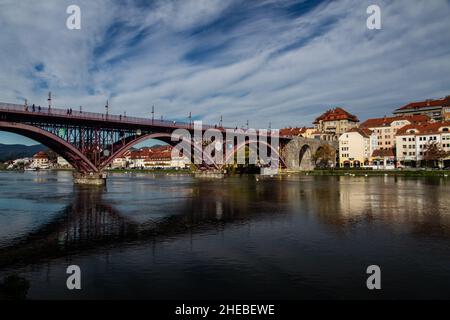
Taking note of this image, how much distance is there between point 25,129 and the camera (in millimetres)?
52688

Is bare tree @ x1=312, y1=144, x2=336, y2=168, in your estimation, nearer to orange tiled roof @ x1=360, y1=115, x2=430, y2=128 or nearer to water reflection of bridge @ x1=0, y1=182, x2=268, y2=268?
orange tiled roof @ x1=360, y1=115, x2=430, y2=128

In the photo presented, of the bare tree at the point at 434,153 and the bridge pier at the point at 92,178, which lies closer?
the bridge pier at the point at 92,178

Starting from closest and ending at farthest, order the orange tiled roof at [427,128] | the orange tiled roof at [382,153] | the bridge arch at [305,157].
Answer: the orange tiled roof at [427,128], the orange tiled roof at [382,153], the bridge arch at [305,157]

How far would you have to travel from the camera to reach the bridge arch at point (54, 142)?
52.4m

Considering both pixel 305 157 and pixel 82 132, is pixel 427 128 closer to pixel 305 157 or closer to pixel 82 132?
pixel 305 157

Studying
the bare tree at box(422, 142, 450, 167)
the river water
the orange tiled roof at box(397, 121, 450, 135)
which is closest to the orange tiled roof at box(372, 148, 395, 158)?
the orange tiled roof at box(397, 121, 450, 135)

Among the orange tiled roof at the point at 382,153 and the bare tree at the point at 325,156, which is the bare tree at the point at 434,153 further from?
the bare tree at the point at 325,156

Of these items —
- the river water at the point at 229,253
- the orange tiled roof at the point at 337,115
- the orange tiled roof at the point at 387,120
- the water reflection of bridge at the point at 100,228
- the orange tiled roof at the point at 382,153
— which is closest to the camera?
the river water at the point at 229,253

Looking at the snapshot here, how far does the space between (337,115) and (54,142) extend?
440 ft

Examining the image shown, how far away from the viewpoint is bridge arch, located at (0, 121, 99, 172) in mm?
52406

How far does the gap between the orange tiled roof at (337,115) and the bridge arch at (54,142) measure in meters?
127

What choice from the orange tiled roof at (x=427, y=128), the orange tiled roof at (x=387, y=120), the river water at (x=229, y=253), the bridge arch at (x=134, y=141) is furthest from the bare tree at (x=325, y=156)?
the river water at (x=229, y=253)

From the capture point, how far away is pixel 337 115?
16562 cm
